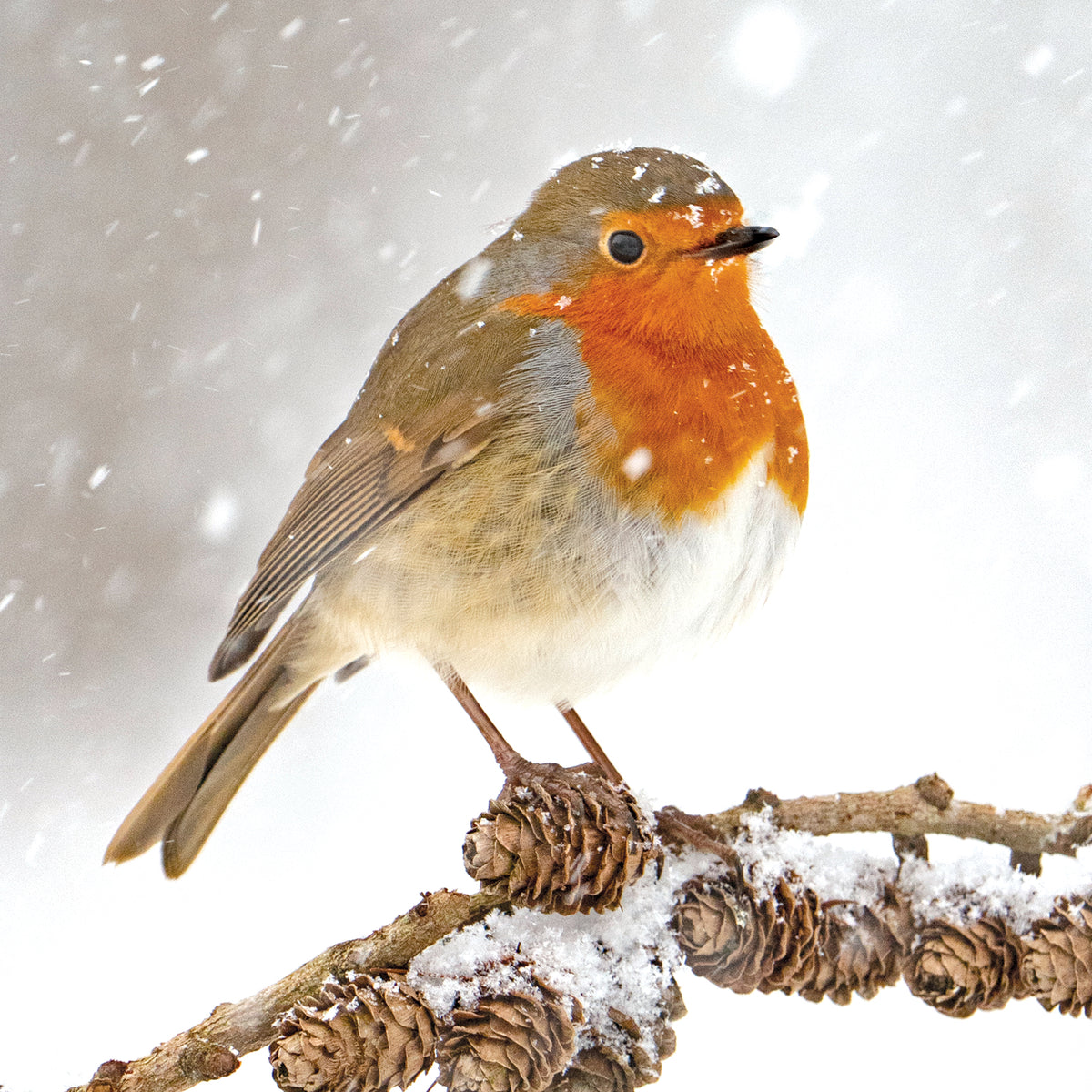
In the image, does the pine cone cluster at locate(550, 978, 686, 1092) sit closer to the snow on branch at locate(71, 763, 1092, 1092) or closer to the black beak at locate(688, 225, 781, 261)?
the snow on branch at locate(71, 763, 1092, 1092)

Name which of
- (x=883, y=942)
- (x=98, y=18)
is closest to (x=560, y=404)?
(x=883, y=942)

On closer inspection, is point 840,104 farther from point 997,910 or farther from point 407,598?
point 997,910

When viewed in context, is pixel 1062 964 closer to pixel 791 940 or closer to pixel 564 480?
pixel 791 940

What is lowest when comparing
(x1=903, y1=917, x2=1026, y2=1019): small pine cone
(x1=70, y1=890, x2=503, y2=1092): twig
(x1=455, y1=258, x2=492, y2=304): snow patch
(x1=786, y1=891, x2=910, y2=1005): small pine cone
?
(x1=903, y1=917, x2=1026, y2=1019): small pine cone

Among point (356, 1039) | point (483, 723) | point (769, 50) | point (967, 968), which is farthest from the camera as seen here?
point (769, 50)

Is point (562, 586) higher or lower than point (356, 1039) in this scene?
higher

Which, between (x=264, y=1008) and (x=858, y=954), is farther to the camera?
(x=858, y=954)

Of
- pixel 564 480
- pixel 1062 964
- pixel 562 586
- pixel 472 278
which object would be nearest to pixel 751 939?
pixel 1062 964

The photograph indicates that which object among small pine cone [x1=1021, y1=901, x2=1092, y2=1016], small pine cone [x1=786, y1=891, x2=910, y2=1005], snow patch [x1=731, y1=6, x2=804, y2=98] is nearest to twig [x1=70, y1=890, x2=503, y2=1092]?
small pine cone [x1=786, y1=891, x2=910, y2=1005]

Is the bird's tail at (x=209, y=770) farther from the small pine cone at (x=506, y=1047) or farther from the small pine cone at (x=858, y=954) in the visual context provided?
the small pine cone at (x=858, y=954)
